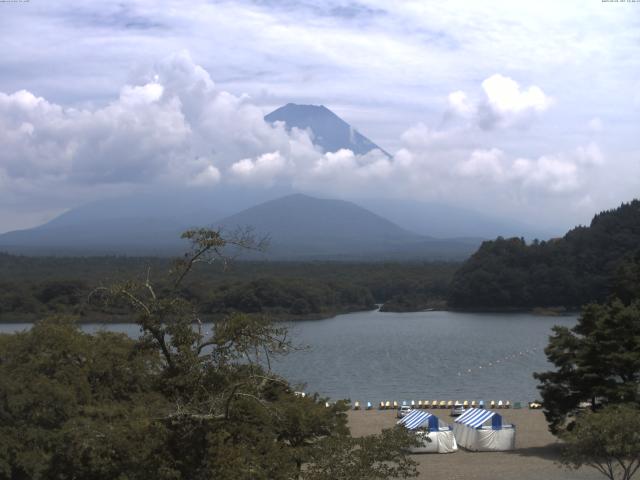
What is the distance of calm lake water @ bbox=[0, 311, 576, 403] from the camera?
28748mm

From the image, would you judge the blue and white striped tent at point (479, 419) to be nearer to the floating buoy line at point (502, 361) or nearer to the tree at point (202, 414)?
the tree at point (202, 414)

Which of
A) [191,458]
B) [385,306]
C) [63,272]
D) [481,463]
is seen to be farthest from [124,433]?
[63,272]

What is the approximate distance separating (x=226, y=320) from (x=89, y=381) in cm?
639

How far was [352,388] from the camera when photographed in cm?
2911

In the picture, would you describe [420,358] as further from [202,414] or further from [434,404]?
[202,414]

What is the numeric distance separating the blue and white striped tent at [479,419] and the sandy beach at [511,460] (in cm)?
56

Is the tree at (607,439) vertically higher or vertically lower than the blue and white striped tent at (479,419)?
higher

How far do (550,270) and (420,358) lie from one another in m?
27.9

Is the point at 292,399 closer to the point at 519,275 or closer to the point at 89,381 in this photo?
the point at 89,381

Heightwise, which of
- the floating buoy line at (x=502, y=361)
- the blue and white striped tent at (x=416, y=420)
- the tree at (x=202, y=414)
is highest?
the tree at (x=202, y=414)

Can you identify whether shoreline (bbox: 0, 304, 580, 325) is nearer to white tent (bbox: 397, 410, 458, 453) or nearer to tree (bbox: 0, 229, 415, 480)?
white tent (bbox: 397, 410, 458, 453)

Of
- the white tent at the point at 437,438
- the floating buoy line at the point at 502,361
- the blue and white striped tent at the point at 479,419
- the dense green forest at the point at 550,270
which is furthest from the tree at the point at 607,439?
the dense green forest at the point at 550,270

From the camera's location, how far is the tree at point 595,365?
54.4 feet

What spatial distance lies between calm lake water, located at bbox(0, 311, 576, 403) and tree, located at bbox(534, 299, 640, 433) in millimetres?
5988
